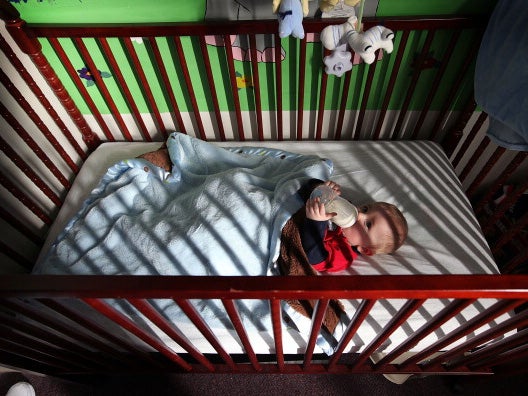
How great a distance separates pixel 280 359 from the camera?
0.97 m

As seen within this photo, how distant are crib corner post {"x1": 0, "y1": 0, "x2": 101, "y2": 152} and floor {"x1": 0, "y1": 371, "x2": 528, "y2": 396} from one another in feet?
3.12

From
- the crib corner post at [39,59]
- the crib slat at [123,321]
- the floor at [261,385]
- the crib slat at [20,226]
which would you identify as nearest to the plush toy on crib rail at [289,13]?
the crib slat at [123,321]

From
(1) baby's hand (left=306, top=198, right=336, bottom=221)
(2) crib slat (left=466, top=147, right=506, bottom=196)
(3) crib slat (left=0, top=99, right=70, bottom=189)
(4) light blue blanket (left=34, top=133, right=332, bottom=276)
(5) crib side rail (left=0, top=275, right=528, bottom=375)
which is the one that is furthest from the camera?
(2) crib slat (left=466, top=147, right=506, bottom=196)

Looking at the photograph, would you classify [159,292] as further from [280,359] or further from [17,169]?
[17,169]

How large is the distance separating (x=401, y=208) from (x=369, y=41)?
600mm

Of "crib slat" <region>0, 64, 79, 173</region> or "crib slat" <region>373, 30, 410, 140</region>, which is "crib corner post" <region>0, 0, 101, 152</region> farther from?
"crib slat" <region>373, 30, 410, 140</region>

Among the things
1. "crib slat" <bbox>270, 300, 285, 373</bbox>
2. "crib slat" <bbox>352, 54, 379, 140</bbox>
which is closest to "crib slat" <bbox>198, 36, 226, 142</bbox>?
"crib slat" <bbox>352, 54, 379, 140</bbox>

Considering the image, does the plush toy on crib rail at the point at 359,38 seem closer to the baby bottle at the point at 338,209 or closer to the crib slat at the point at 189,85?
the baby bottle at the point at 338,209

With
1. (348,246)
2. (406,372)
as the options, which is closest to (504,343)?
(406,372)

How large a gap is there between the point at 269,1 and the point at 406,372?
4.00 feet

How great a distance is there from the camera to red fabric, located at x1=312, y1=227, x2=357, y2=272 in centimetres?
104

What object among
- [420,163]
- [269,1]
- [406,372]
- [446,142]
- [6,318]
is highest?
[269,1]

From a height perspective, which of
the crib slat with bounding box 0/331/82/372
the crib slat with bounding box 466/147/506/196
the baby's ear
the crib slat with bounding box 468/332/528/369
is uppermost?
the crib slat with bounding box 466/147/506/196

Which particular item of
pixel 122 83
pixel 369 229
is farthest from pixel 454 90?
pixel 122 83
